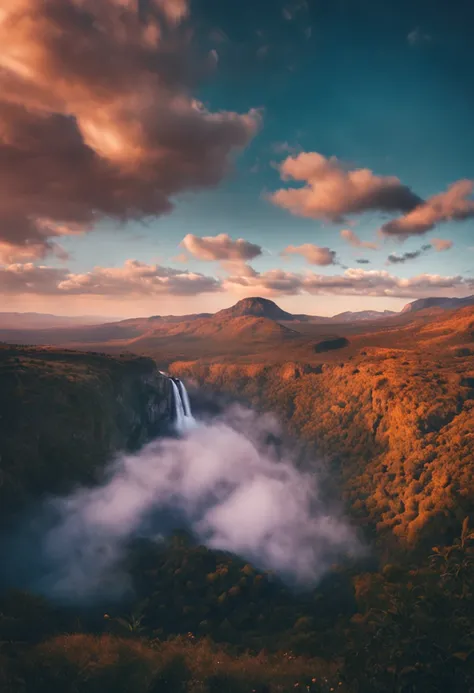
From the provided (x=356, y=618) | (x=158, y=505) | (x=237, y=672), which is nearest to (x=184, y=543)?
(x=158, y=505)

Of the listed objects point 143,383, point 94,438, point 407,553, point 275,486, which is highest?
point 143,383

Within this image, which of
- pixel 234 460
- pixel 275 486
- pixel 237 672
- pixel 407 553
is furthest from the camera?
pixel 234 460

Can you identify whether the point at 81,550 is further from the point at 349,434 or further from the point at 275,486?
the point at 349,434

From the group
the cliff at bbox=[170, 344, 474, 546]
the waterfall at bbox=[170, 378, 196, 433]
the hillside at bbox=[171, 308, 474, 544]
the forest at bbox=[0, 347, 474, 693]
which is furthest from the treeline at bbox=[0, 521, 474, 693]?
the waterfall at bbox=[170, 378, 196, 433]

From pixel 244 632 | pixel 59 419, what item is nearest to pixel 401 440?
pixel 244 632

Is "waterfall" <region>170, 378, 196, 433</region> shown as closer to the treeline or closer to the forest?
the forest

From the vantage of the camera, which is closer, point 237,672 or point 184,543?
point 237,672

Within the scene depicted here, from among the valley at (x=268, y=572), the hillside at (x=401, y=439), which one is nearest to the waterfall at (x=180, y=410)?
the valley at (x=268, y=572)

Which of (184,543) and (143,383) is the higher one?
(143,383)

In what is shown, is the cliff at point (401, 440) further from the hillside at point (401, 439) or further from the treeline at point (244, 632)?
the treeline at point (244, 632)
